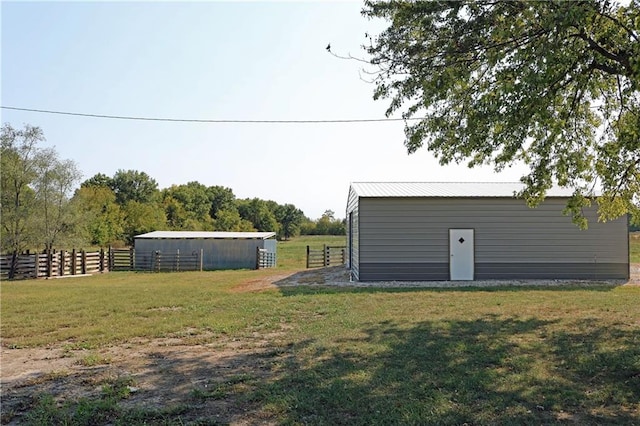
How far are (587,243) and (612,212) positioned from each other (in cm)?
695

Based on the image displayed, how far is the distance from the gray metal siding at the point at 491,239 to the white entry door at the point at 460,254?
7.3 inches

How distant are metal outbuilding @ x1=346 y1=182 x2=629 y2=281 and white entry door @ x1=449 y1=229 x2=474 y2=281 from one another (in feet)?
0.11

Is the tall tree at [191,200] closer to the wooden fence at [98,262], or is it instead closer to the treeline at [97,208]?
the treeline at [97,208]

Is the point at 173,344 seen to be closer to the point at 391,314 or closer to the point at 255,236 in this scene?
the point at 391,314

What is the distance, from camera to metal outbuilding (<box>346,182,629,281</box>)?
620 inches

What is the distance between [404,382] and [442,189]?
42.7 ft

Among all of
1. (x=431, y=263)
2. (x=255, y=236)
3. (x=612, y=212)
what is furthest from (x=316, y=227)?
(x=612, y=212)

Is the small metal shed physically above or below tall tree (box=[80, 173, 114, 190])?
below

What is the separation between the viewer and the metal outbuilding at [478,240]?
15.8 m

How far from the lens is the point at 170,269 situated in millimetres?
24156

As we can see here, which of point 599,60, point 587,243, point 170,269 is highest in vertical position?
point 599,60

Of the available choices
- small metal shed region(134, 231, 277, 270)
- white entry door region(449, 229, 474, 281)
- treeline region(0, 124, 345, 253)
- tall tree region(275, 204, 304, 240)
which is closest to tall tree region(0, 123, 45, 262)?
treeline region(0, 124, 345, 253)

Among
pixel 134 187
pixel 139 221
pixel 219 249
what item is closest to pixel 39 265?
pixel 219 249

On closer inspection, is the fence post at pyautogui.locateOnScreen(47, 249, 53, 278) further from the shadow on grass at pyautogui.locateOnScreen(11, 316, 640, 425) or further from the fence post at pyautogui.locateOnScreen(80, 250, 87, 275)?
the shadow on grass at pyautogui.locateOnScreen(11, 316, 640, 425)
